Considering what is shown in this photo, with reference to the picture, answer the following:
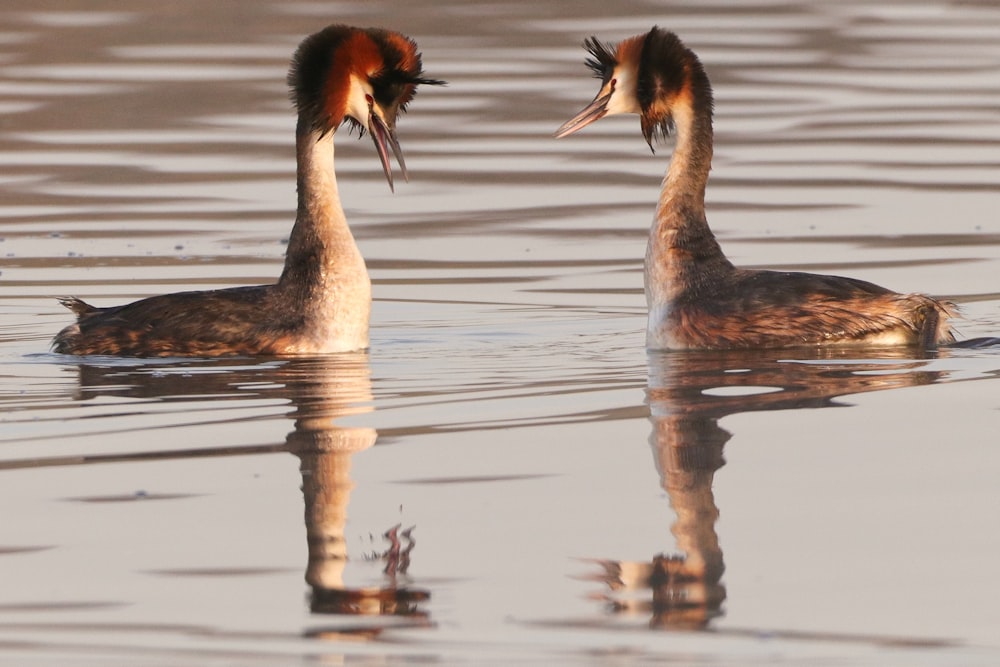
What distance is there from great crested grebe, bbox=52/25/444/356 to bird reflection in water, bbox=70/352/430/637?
8.8 inches

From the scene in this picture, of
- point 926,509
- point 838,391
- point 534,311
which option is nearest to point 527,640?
point 926,509

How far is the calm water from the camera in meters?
6.50

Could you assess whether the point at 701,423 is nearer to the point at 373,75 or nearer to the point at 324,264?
the point at 324,264

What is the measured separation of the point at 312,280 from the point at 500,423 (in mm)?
2915

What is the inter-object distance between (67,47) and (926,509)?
22.2 meters

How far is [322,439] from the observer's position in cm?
914

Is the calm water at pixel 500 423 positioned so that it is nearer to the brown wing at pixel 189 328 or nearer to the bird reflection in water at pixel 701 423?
the bird reflection in water at pixel 701 423

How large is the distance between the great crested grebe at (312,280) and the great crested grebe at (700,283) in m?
1.37

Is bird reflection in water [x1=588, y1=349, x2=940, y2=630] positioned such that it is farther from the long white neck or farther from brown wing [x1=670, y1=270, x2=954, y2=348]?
the long white neck

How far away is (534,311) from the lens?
529 inches

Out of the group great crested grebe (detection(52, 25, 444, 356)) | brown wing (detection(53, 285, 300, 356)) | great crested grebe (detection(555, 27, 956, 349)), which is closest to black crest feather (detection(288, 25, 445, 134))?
great crested grebe (detection(52, 25, 444, 356))

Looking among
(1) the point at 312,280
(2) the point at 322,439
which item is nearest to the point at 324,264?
(1) the point at 312,280

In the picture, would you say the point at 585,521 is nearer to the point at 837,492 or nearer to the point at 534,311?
the point at 837,492

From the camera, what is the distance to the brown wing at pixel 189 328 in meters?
11.8
